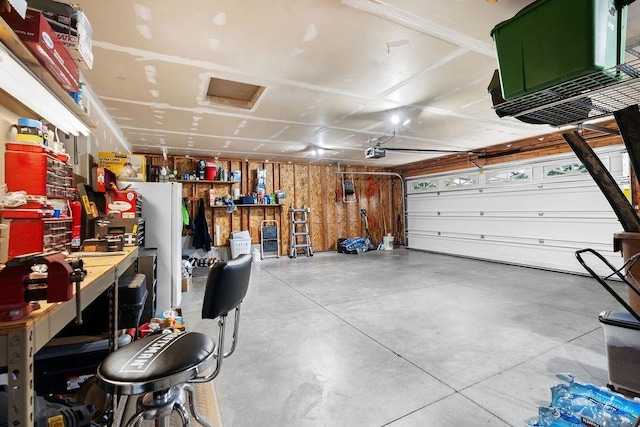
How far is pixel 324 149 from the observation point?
21.0 ft

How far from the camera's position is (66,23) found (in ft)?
4.60

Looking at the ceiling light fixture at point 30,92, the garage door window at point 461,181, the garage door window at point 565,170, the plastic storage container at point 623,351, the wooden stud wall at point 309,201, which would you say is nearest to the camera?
the ceiling light fixture at point 30,92

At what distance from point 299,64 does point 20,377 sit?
274 centimetres

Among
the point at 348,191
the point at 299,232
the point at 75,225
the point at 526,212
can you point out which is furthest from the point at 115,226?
the point at 526,212

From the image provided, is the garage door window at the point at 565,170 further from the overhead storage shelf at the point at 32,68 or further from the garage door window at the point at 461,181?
the overhead storage shelf at the point at 32,68

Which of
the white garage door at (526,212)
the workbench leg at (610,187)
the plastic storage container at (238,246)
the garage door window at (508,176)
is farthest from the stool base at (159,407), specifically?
the garage door window at (508,176)

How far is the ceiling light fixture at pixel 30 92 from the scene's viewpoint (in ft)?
3.79

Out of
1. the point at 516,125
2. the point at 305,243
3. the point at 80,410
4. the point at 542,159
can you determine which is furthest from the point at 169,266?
the point at 542,159

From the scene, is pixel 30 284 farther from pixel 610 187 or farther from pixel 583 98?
pixel 610 187

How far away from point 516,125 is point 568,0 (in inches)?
167

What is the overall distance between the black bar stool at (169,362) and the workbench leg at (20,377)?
240mm

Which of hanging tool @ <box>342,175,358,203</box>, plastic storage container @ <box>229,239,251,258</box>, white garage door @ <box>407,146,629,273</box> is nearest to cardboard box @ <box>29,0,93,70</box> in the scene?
plastic storage container @ <box>229,239,251,258</box>

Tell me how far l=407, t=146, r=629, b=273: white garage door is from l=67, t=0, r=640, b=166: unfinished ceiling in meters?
1.30

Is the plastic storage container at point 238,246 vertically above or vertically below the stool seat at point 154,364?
below
